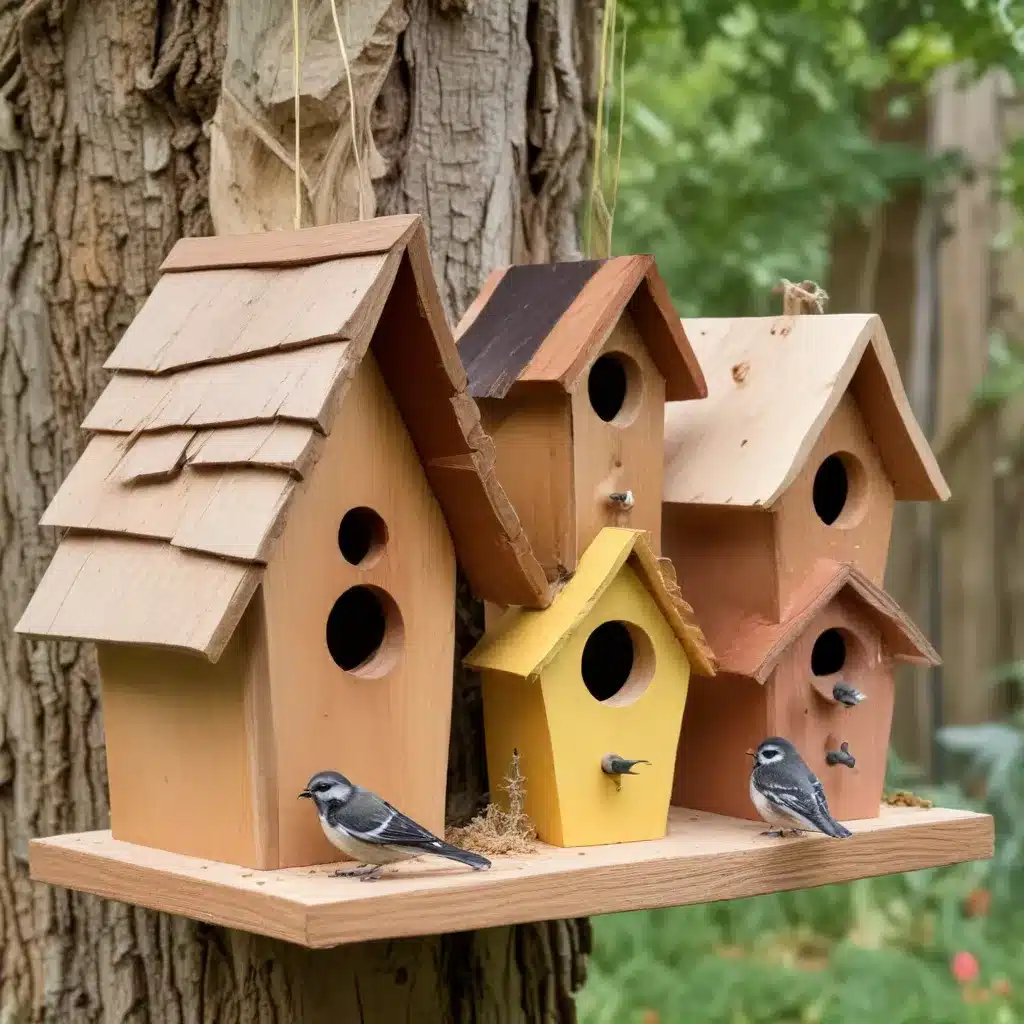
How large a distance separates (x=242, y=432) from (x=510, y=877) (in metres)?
0.72

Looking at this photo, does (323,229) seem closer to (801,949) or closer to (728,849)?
(728,849)

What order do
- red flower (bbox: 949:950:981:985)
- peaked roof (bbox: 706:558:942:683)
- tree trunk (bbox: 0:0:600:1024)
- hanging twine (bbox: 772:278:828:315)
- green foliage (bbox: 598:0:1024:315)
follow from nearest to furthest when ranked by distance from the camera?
1. peaked roof (bbox: 706:558:942:683)
2. tree trunk (bbox: 0:0:600:1024)
3. hanging twine (bbox: 772:278:828:315)
4. red flower (bbox: 949:950:981:985)
5. green foliage (bbox: 598:0:1024:315)

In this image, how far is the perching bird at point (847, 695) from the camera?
2.78 meters

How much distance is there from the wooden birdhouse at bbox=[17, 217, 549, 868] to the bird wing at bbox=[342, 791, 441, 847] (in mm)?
140

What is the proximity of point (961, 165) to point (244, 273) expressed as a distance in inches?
257

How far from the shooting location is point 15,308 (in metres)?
3.13

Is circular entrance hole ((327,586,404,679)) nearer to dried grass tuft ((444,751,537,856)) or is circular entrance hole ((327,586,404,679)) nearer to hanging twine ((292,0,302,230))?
dried grass tuft ((444,751,537,856))

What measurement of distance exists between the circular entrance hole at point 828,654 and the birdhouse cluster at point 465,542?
1 centimetres

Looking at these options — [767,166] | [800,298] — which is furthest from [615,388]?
[767,166]

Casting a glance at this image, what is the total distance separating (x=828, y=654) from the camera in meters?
3.00

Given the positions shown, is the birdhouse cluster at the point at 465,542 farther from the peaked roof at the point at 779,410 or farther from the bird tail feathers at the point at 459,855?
the bird tail feathers at the point at 459,855

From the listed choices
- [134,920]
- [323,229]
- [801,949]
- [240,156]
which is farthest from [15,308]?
[801,949]

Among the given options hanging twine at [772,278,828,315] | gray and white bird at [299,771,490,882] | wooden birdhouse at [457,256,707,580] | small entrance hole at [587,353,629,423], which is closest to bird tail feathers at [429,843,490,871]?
gray and white bird at [299,771,490,882]

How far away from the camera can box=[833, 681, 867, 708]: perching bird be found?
2.78 metres
